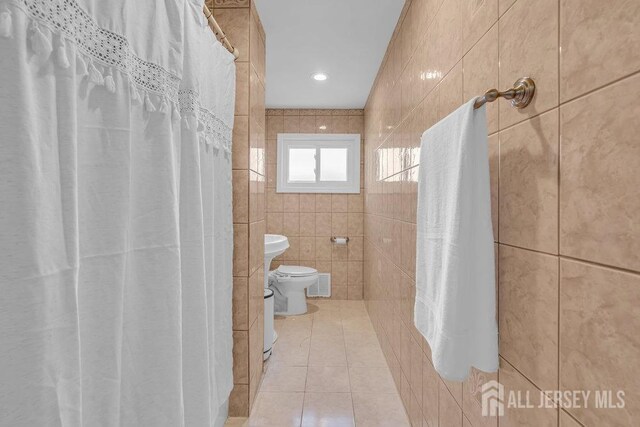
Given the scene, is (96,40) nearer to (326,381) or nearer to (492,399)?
(492,399)

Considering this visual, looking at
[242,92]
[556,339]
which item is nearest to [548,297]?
[556,339]

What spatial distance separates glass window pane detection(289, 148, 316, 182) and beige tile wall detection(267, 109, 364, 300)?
0.23 m

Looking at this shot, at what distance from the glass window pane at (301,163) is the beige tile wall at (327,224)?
229mm

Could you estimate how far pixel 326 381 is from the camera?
210cm

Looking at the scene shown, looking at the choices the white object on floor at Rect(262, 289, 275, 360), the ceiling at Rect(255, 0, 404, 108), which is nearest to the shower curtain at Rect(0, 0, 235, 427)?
the ceiling at Rect(255, 0, 404, 108)

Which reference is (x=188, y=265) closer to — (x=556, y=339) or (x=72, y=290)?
(x=72, y=290)

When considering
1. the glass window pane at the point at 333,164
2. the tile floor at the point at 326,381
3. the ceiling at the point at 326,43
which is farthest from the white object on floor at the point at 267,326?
the glass window pane at the point at 333,164

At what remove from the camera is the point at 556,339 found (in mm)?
673

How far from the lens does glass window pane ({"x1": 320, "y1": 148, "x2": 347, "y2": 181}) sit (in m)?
3.96

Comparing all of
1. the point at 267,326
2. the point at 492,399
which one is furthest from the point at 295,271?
the point at 492,399

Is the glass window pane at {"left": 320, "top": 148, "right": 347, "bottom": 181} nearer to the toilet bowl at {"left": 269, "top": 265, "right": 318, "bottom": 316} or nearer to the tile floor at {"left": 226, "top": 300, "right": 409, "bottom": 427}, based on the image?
the toilet bowl at {"left": 269, "top": 265, "right": 318, "bottom": 316}

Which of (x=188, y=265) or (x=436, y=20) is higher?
(x=436, y=20)

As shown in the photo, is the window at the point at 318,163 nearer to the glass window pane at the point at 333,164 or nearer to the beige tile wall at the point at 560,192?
the glass window pane at the point at 333,164

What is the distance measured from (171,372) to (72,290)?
0.41m
